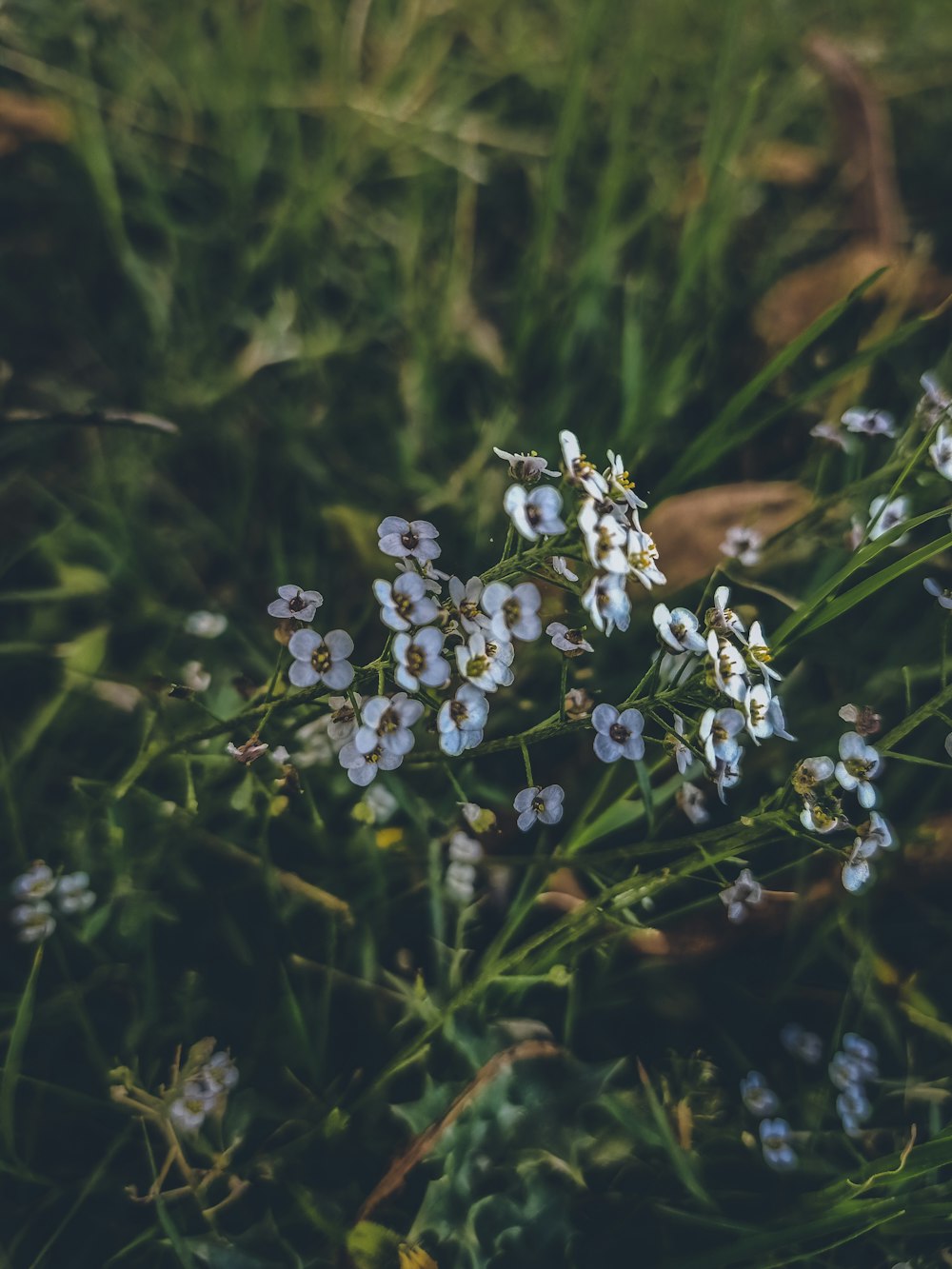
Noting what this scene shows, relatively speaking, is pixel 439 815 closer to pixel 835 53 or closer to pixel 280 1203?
pixel 280 1203

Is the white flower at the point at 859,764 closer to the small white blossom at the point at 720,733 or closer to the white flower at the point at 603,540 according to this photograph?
the small white blossom at the point at 720,733

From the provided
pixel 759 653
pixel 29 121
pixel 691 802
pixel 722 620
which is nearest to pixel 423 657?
pixel 722 620

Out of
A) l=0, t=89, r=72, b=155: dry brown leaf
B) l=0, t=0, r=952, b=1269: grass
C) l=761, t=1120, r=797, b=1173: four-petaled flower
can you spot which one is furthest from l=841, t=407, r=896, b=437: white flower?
l=0, t=89, r=72, b=155: dry brown leaf

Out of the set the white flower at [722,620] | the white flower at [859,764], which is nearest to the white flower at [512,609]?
the white flower at [722,620]

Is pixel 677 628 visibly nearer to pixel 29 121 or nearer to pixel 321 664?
pixel 321 664

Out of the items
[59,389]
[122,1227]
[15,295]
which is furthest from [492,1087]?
[15,295]

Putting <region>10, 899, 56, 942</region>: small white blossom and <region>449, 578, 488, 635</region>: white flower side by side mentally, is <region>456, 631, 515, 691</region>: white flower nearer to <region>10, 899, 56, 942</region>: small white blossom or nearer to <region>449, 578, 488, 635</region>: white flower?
<region>449, 578, 488, 635</region>: white flower
